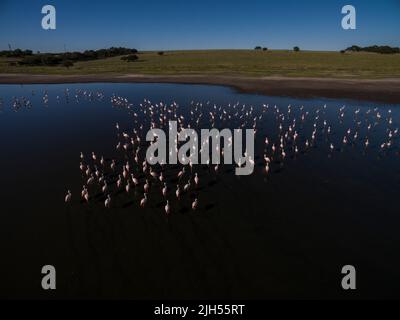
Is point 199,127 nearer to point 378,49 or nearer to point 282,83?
point 282,83

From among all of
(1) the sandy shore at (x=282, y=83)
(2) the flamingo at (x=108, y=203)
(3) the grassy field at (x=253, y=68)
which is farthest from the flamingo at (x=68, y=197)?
(3) the grassy field at (x=253, y=68)

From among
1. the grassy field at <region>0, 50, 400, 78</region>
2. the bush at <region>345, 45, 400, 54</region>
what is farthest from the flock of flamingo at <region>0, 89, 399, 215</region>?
the bush at <region>345, 45, 400, 54</region>

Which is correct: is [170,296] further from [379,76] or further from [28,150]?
[379,76]

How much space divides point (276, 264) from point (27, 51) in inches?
6446

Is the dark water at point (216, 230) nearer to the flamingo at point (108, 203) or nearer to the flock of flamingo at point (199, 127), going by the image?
the flamingo at point (108, 203)

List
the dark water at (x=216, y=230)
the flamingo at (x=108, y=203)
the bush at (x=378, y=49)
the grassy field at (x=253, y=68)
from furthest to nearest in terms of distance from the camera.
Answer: the bush at (x=378, y=49) → the grassy field at (x=253, y=68) → the flamingo at (x=108, y=203) → the dark water at (x=216, y=230)

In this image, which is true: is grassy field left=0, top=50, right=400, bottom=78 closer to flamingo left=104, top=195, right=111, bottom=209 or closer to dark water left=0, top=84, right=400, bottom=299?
dark water left=0, top=84, right=400, bottom=299

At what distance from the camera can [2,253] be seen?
14273mm

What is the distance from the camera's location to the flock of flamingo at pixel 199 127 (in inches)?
779

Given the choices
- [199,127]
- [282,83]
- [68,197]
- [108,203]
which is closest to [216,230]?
[108,203]

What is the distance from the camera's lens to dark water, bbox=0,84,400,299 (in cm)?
1261

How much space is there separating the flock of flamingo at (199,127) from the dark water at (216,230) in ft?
1.37

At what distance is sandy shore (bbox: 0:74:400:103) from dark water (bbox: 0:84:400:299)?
27482mm

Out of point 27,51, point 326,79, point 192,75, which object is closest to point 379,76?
point 326,79
